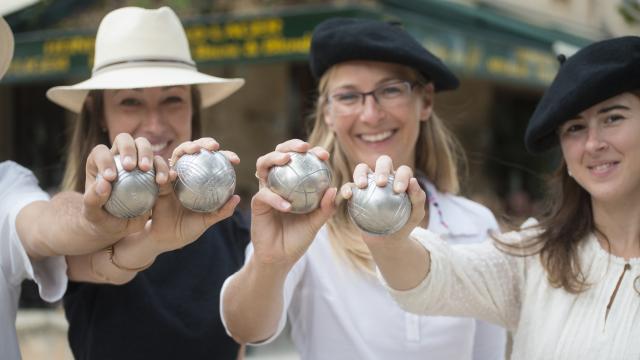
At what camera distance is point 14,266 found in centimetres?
255

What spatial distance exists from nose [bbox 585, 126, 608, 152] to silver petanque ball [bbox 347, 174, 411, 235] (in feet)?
2.47

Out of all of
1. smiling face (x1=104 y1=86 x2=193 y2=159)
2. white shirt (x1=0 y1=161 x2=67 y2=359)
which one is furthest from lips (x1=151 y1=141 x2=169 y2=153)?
white shirt (x1=0 y1=161 x2=67 y2=359)

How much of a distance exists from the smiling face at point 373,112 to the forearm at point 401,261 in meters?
0.72

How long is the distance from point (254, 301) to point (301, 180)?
2.16ft

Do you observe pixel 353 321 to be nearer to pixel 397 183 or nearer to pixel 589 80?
pixel 397 183

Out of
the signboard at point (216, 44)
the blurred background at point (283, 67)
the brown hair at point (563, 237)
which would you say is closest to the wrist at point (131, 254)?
the brown hair at point (563, 237)

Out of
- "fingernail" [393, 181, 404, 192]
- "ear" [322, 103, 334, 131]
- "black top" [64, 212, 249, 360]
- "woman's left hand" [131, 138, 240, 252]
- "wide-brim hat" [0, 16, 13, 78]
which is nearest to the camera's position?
"fingernail" [393, 181, 404, 192]

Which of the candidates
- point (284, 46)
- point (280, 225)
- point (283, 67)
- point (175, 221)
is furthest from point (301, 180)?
point (283, 67)

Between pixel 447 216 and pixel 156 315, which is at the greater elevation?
pixel 447 216

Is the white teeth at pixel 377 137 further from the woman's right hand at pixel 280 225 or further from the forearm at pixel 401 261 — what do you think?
the woman's right hand at pixel 280 225

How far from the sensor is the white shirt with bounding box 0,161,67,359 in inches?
100.0

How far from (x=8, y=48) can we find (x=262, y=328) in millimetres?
1308

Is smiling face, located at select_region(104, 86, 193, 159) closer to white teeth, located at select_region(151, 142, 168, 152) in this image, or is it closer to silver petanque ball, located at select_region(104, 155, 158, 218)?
white teeth, located at select_region(151, 142, 168, 152)

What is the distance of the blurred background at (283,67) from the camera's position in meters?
7.92
